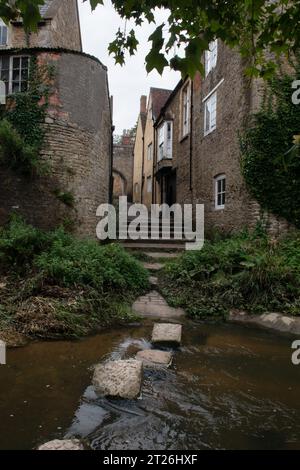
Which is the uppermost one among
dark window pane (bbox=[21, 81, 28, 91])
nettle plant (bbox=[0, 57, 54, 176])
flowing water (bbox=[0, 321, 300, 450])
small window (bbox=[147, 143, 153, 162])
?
small window (bbox=[147, 143, 153, 162])

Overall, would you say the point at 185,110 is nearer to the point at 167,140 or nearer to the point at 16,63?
the point at 167,140

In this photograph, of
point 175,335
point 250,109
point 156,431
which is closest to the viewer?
point 156,431

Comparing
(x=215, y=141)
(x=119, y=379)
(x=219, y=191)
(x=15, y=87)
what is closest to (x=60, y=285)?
(x=119, y=379)

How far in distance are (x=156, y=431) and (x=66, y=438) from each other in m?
0.79

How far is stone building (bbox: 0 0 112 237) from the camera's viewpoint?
9.55 metres

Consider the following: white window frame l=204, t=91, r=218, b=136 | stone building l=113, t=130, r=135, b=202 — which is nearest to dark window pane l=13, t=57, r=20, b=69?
white window frame l=204, t=91, r=218, b=136

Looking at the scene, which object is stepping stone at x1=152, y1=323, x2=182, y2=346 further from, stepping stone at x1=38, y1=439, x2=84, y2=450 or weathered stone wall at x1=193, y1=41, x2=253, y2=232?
weathered stone wall at x1=193, y1=41, x2=253, y2=232

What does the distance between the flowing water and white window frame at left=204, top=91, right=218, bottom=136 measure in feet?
32.6

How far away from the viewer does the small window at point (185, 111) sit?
15873mm

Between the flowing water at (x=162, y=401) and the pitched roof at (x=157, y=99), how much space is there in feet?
64.1
